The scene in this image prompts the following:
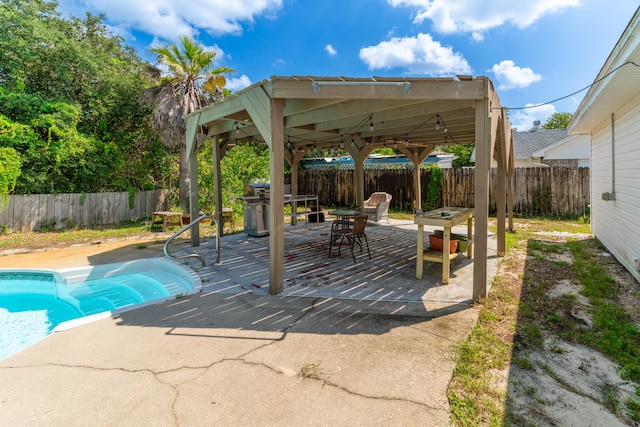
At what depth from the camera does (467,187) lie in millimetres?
11406

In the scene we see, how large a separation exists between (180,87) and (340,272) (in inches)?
317

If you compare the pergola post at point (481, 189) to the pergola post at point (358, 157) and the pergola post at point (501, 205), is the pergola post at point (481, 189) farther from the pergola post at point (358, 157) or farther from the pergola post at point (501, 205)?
the pergola post at point (358, 157)

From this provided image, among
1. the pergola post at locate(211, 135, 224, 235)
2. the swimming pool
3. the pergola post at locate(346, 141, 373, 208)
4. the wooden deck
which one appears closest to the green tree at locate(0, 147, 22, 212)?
the swimming pool

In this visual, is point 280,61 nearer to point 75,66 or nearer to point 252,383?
point 75,66

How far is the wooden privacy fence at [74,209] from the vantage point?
8.38 m

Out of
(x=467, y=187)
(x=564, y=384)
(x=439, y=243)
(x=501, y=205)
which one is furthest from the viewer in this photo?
(x=467, y=187)

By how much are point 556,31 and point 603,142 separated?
2.69m

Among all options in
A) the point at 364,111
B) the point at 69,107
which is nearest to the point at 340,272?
the point at 364,111

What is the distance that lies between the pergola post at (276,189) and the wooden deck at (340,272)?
343 millimetres

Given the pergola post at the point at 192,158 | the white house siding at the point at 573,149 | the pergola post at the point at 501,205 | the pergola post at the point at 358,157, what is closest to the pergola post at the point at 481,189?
the pergola post at the point at 501,205

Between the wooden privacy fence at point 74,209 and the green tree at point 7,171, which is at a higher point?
the green tree at point 7,171

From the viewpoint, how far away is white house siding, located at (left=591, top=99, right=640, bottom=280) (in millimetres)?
4309

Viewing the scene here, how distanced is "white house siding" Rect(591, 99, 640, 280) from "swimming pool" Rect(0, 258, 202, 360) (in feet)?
19.3

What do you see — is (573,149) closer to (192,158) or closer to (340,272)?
(340,272)
